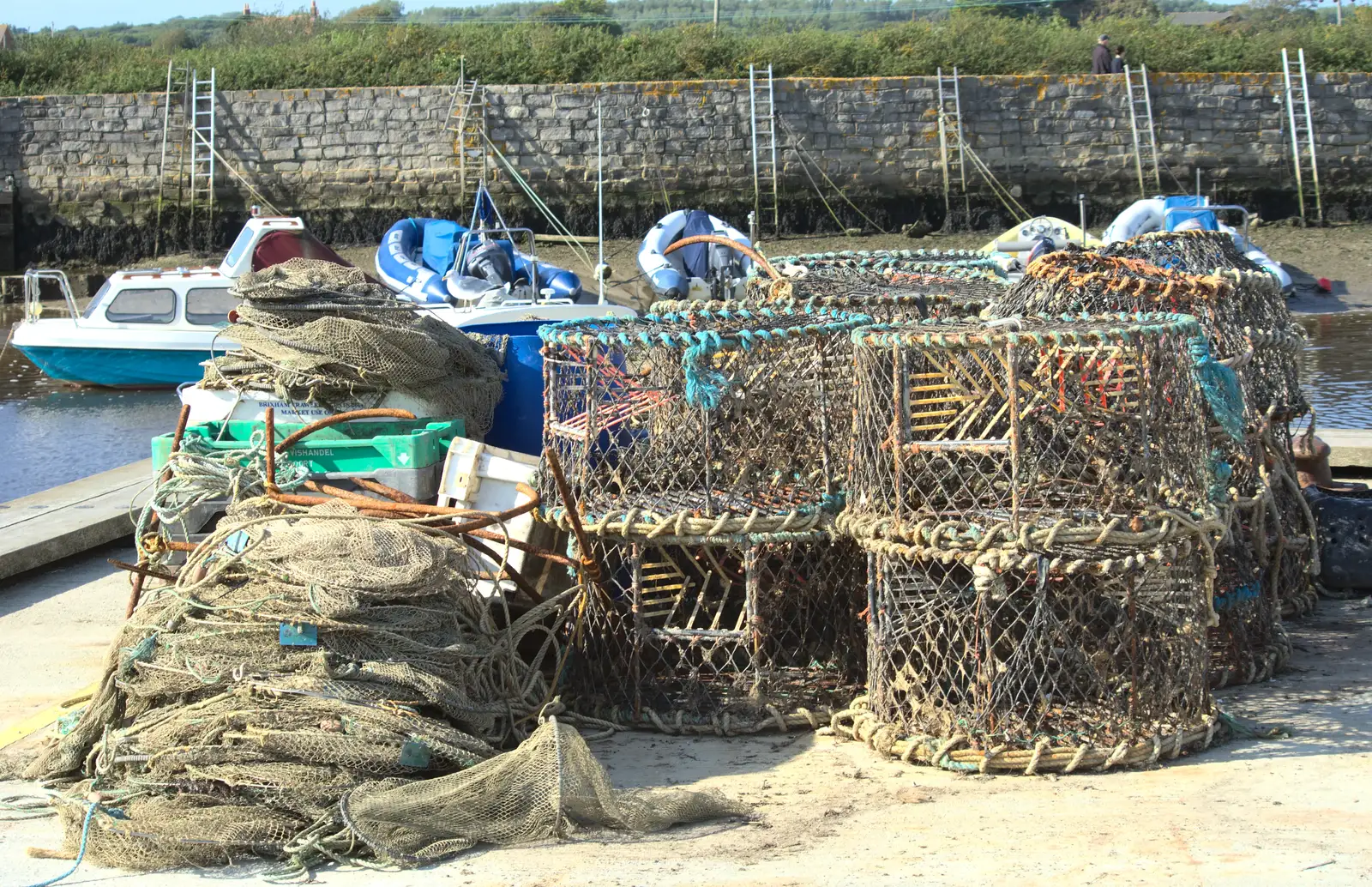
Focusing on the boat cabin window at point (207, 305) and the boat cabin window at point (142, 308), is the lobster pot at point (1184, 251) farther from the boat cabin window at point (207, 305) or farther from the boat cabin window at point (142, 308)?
the boat cabin window at point (142, 308)

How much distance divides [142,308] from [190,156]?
997 centimetres

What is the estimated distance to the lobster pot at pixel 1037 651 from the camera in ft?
13.8

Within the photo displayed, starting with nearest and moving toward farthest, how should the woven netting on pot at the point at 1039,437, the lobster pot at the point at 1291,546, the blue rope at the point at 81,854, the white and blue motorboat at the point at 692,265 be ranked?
1. the blue rope at the point at 81,854
2. the woven netting on pot at the point at 1039,437
3. the lobster pot at the point at 1291,546
4. the white and blue motorboat at the point at 692,265

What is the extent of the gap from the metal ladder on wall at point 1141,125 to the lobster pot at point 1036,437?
22.6 m

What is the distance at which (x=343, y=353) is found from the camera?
5.93 meters

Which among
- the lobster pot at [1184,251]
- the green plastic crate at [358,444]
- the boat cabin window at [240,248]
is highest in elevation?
the boat cabin window at [240,248]

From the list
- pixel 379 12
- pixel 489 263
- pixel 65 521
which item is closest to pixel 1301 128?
pixel 489 263

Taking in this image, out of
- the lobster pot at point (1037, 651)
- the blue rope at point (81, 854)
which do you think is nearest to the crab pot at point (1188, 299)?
the lobster pot at point (1037, 651)

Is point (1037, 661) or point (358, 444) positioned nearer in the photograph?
point (1037, 661)

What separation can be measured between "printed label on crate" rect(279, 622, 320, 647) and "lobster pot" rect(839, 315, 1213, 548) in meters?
1.56

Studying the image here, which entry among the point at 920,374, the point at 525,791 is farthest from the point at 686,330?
the point at 525,791

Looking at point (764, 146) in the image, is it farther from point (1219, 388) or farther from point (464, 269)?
point (1219, 388)

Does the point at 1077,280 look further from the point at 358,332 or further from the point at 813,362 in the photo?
the point at 358,332

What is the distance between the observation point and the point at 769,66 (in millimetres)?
26500
